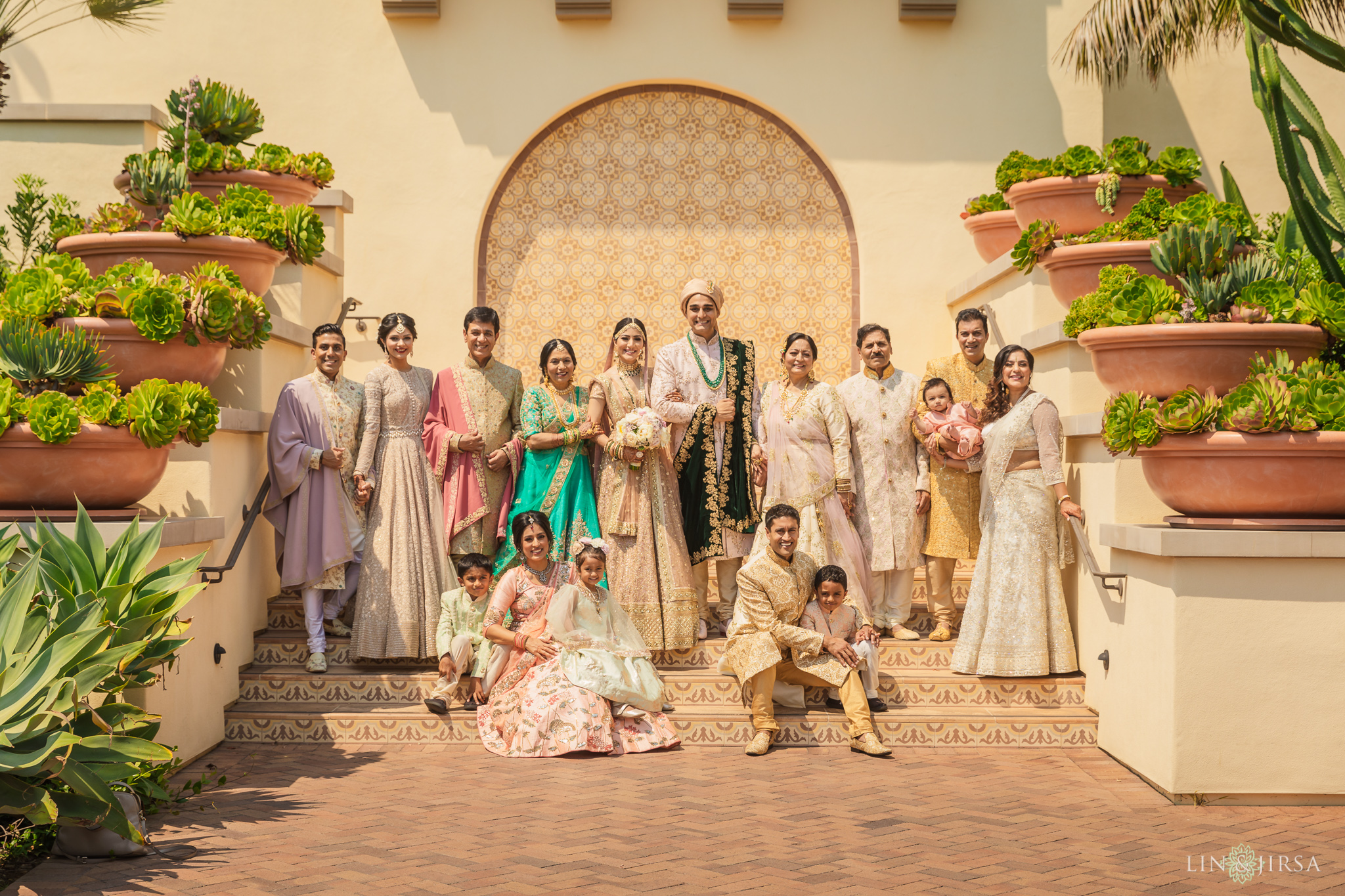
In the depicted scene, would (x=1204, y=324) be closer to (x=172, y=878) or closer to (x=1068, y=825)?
(x=1068, y=825)

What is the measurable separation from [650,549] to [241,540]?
2.21 metres

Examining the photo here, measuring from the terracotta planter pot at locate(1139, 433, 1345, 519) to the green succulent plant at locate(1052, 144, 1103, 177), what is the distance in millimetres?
2400

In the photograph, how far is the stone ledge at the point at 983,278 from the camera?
7.55 meters

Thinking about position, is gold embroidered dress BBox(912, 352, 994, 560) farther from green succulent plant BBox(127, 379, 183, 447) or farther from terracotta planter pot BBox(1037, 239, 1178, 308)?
green succulent plant BBox(127, 379, 183, 447)

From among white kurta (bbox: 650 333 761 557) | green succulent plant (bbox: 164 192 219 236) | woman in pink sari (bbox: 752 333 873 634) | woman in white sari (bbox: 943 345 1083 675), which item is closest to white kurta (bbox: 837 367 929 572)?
woman in pink sari (bbox: 752 333 873 634)

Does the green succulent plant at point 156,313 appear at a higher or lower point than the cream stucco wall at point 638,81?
lower

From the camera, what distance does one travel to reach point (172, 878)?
13.6 feet

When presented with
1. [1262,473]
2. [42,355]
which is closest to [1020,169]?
[1262,473]

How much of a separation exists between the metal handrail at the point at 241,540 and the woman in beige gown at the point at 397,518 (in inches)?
20.7

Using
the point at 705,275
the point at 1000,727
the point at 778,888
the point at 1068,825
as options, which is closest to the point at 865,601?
the point at 1000,727

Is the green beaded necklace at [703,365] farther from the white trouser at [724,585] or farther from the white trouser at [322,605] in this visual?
the white trouser at [322,605]

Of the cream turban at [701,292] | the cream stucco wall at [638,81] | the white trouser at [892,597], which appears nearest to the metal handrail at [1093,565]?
the white trouser at [892,597]

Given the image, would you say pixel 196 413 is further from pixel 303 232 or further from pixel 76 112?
pixel 76 112

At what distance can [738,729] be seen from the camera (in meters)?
6.17
